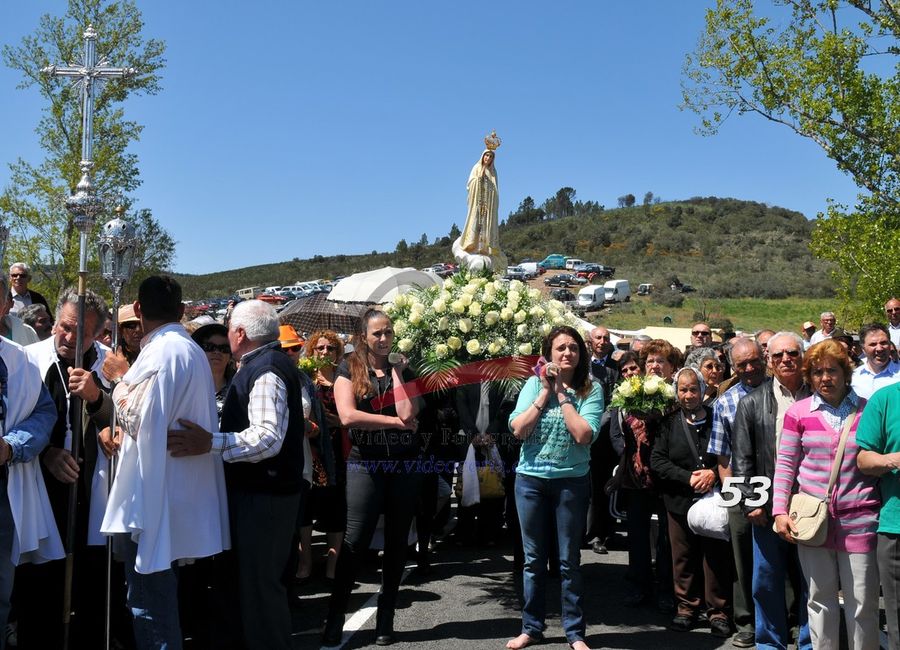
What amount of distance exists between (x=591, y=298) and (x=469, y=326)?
47.6 m

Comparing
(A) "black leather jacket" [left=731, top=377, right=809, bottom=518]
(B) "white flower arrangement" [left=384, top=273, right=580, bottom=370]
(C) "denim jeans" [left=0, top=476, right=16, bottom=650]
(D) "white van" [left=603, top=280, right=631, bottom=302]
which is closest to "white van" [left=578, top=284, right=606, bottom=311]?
(D) "white van" [left=603, top=280, right=631, bottom=302]

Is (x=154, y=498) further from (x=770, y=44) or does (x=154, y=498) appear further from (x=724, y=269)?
(x=724, y=269)

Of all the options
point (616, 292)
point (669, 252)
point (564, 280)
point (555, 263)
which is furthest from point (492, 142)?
point (669, 252)

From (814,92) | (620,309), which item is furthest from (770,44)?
(620,309)

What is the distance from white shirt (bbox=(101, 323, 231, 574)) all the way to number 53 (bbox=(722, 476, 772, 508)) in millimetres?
3209

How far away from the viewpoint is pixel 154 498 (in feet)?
12.3

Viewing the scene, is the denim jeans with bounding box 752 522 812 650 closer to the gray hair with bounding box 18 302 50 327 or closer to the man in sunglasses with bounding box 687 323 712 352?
the man in sunglasses with bounding box 687 323 712 352

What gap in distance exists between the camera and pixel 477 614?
6.04 metres

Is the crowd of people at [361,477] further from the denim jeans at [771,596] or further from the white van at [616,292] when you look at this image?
the white van at [616,292]

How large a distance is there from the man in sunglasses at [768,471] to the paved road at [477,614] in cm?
58

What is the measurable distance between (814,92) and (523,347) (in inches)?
481

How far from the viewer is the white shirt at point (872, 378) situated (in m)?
7.94

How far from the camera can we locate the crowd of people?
12.9ft

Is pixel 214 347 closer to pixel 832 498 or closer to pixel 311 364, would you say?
pixel 311 364
